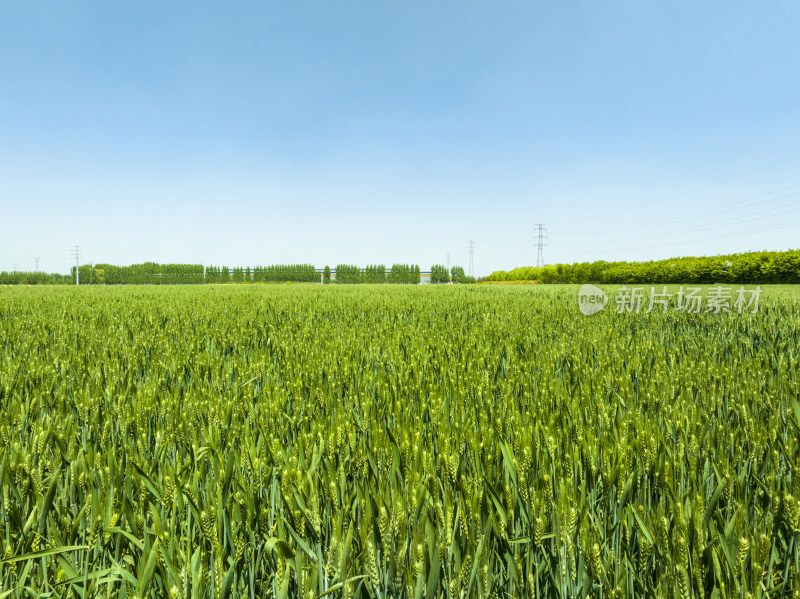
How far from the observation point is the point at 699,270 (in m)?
28.0

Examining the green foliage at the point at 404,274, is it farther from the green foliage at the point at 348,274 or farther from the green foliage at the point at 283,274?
the green foliage at the point at 283,274

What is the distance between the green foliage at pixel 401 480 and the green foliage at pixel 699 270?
94.4 ft

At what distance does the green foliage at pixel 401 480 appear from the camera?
0.86 metres

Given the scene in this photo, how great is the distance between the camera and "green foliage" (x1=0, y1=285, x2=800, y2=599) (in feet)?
2.81

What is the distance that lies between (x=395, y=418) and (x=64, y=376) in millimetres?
2033

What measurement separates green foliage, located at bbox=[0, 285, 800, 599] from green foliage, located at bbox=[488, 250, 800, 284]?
28.8 meters

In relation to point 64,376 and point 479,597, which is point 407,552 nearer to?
point 479,597

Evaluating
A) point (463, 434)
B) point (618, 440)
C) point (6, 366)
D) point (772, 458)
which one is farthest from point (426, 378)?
point (6, 366)

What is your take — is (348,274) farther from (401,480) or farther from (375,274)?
(401,480)

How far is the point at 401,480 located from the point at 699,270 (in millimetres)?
34034

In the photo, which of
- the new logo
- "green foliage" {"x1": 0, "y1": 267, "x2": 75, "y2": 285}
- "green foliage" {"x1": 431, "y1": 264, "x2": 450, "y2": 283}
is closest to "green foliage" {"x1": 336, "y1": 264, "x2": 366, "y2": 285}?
"green foliage" {"x1": 431, "y1": 264, "x2": 450, "y2": 283}

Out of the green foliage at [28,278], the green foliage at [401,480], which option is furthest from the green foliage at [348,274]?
the green foliage at [401,480]

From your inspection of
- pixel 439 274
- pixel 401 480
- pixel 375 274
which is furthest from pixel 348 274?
pixel 401 480

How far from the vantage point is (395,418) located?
1.76m
